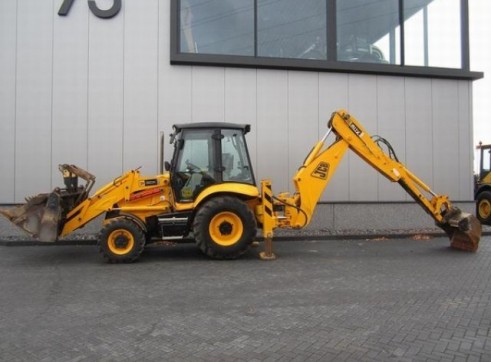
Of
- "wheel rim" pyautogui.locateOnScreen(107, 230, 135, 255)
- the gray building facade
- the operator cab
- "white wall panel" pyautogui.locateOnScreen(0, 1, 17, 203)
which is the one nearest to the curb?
the gray building facade

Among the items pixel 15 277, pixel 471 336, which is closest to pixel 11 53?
pixel 15 277

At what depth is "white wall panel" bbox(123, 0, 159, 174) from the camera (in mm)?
11516

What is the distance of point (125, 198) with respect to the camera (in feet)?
28.7

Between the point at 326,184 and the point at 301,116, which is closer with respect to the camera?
the point at 326,184

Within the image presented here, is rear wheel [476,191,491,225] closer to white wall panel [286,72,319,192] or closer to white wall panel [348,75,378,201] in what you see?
white wall panel [348,75,378,201]

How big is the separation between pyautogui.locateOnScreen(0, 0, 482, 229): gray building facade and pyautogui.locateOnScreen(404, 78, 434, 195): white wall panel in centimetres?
4

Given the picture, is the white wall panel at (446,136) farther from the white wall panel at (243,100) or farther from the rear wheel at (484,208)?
the white wall panel at (243,100)

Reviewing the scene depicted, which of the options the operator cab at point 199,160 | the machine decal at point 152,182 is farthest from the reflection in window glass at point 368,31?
the machine decal at point 152,182

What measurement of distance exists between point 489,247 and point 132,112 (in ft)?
28.8

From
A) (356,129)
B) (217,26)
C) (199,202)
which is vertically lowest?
(199,202)

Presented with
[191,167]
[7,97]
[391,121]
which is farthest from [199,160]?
[391,121]

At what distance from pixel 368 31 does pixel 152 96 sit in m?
6.10

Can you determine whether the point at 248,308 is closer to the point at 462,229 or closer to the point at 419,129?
the point at 462,229

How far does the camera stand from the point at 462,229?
9328 millimetres
